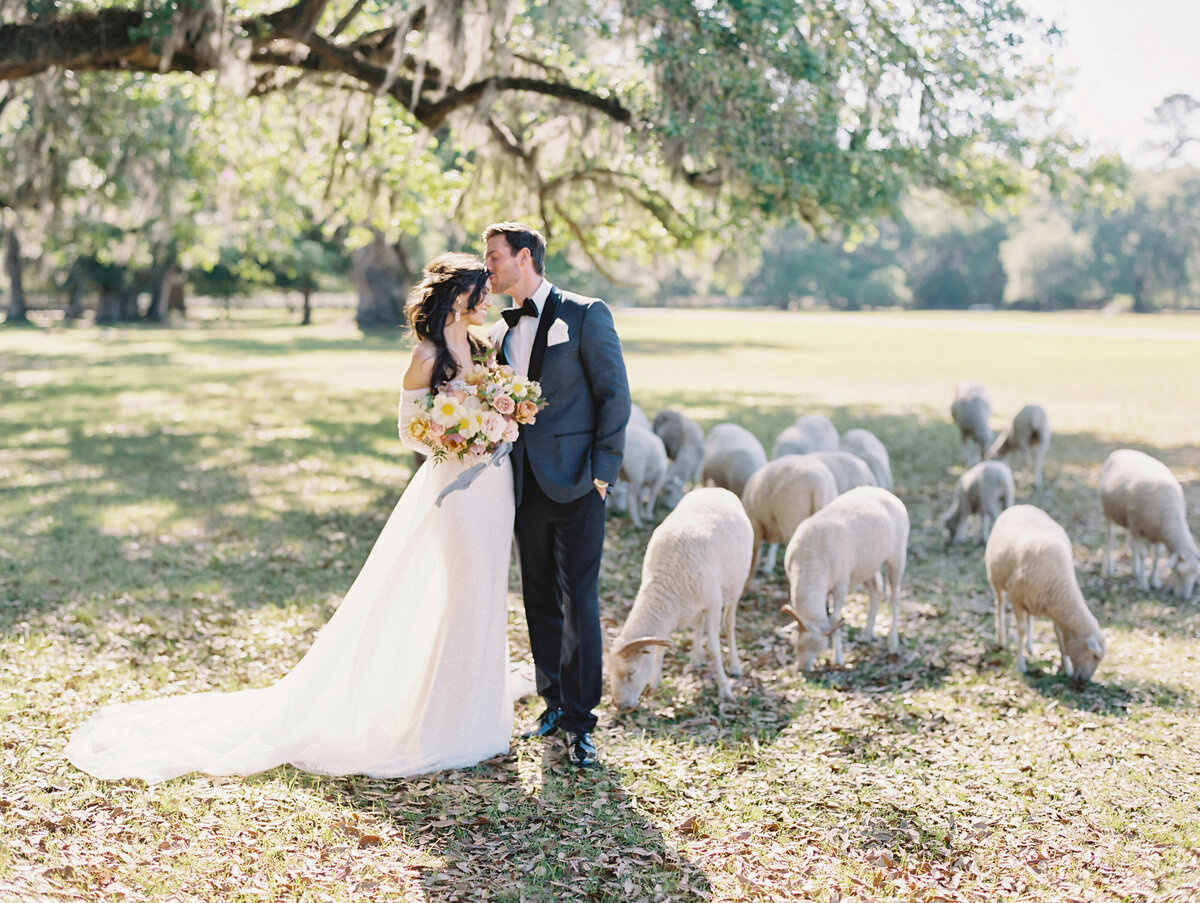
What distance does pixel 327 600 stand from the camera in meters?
7.60

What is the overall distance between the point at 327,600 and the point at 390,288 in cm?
3564

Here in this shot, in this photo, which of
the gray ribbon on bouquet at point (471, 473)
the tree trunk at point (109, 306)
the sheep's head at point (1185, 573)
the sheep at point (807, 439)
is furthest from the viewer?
the tree trunk at point (109, 306)

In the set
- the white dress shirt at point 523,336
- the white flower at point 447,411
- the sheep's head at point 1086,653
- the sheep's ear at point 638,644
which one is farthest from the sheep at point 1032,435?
the white flower at point 447,411

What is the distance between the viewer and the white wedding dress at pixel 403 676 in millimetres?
4711

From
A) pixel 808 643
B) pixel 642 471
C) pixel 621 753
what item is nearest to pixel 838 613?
pixel 808 643

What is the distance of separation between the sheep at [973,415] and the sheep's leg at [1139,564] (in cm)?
470

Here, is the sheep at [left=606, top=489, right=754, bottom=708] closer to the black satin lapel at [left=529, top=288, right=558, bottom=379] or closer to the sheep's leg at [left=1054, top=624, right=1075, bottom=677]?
the black satin lapel at [left=529, top=288, right=558, bottom=379]

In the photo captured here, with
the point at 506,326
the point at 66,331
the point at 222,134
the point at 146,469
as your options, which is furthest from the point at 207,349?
the point at 506,326

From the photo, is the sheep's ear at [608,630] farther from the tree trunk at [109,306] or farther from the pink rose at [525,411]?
the tree trunk at [109,306]

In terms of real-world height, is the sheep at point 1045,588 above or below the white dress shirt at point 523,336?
below

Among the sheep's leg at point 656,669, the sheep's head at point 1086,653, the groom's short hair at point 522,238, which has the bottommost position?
the sheep's leg at point 656,669

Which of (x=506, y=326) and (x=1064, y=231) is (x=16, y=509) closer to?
(x=506, y=326)

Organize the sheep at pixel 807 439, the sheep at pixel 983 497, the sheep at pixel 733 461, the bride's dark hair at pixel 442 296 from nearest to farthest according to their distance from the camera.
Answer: the bride's dark hair at pixel 442 296 → the sheep at pixel 983 497 → the sheep at pixel 733 461 → the sheep at pixel 807 439

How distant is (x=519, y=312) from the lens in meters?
4.82
